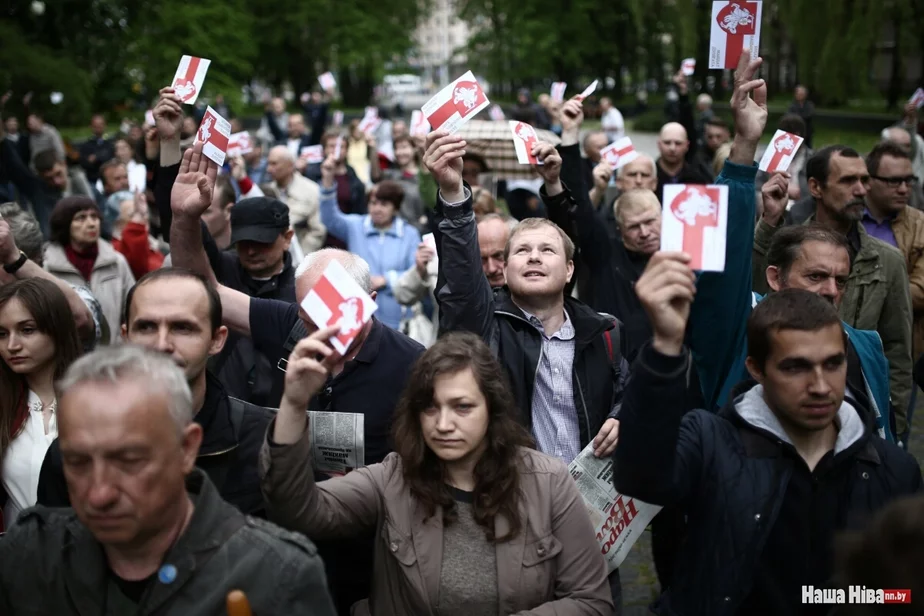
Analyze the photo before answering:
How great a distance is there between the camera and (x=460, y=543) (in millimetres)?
3146

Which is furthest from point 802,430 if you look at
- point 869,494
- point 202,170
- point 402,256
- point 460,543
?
point 402,256

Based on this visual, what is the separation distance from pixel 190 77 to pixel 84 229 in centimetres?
174

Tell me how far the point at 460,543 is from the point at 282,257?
298 cm

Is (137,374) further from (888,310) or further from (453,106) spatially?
(888,310)

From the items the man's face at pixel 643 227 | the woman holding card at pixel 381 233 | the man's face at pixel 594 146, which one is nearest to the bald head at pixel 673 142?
the woman holding card at pixel 381 233

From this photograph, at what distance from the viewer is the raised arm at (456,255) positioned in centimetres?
398

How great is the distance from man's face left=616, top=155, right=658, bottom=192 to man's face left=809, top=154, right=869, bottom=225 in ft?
7.49

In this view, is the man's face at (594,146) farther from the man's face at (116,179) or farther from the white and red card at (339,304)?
the white and red card at (339,304)

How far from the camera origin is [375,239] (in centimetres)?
827

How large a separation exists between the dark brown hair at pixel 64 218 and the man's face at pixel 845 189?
176 inches

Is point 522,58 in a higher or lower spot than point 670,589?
higher

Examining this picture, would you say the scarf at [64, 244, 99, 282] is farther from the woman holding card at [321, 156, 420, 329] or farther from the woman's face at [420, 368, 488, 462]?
the woman's face at [420, 368, 488, 462]

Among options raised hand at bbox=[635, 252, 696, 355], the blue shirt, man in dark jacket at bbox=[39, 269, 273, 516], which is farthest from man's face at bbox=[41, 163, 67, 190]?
raised hand at bbox=[635, 252, 696, 355]

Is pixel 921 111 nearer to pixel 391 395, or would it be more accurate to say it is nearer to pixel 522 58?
pixel 391 395
